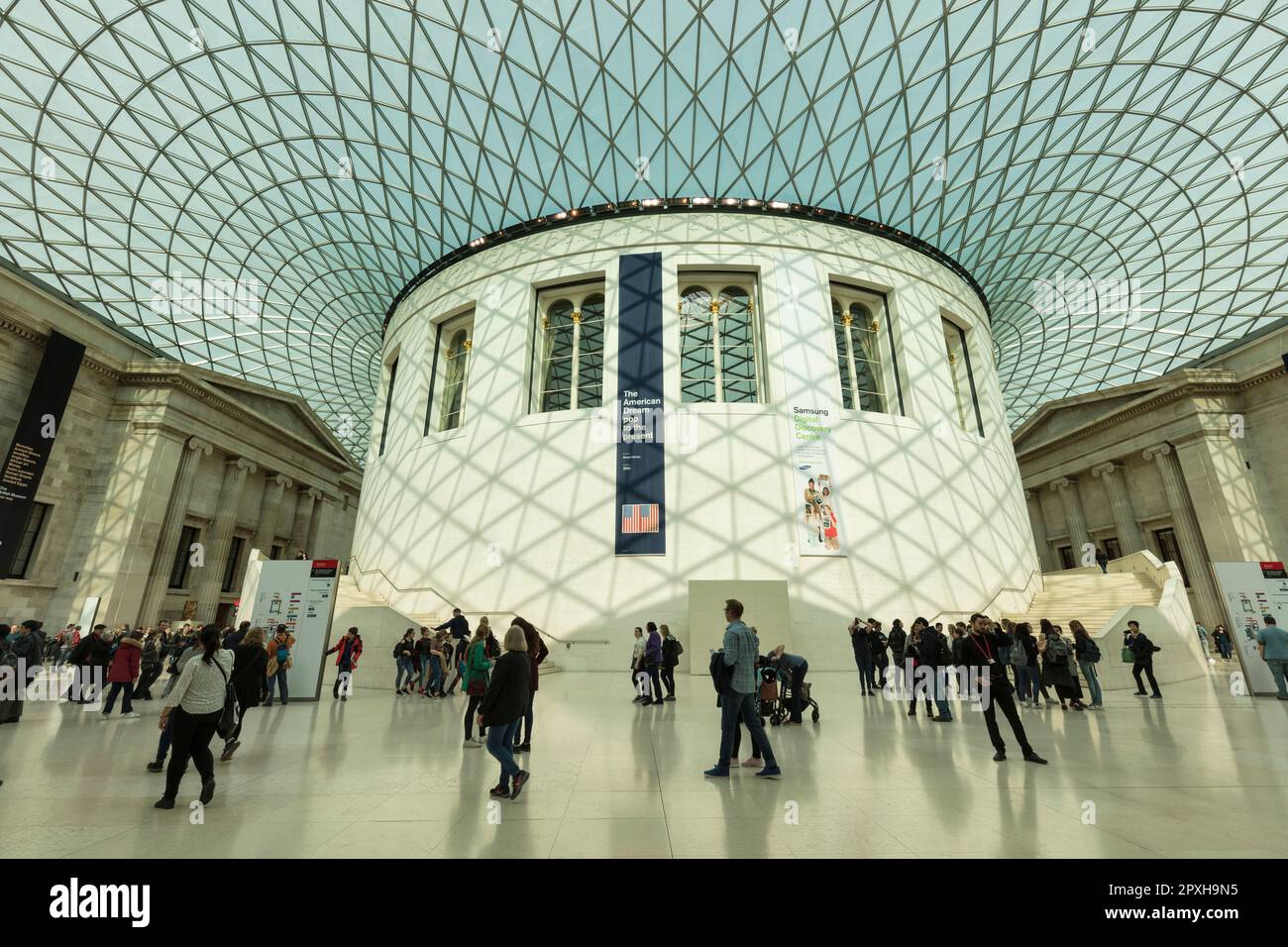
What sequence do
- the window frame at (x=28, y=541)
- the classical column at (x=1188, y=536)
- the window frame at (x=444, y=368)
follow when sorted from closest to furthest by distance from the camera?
the window frame at (x=28, y=541) < the window frame at (x=444, y=368) < the classical column at (x=1188, y=536)

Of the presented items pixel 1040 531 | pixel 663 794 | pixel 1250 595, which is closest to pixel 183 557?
pixel 663 794

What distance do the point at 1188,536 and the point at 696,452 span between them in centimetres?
2996

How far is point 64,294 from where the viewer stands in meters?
28.2

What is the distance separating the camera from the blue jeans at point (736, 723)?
17.9 ft

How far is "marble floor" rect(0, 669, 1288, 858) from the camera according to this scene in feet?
11.9

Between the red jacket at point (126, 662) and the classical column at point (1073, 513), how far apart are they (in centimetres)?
4757

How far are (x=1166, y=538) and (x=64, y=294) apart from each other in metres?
64.1

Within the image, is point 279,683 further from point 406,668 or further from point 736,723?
point 736,723

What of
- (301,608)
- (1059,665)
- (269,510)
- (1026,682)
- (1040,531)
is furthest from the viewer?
Result: (1040,531)

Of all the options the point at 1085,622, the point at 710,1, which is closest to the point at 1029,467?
the point at 1085,622

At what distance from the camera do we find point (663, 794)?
4848 millimetres

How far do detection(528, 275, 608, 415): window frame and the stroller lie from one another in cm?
1673

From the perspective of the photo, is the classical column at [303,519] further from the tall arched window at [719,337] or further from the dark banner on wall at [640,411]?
the dark banner on wall at [640,411]

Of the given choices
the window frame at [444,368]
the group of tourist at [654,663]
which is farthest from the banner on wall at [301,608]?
the window frame at [444,368]
